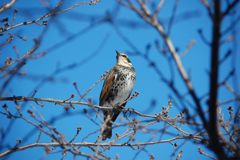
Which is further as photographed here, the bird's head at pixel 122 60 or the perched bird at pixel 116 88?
the bird's head at pixel 122 60

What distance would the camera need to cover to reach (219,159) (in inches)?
80.4

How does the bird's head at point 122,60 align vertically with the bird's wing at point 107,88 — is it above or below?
above

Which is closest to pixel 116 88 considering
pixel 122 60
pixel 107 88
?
pixel 107 88

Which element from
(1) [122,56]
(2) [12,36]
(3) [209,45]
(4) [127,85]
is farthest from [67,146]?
(1) [122,56]

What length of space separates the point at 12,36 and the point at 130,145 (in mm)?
2186

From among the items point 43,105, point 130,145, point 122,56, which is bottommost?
point 130,145

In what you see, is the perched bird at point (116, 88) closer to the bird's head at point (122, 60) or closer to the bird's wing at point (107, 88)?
the bird's wing at point (107, 88)

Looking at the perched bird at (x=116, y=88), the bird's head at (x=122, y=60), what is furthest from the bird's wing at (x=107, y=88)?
the bird's head at (x=122, y=60)

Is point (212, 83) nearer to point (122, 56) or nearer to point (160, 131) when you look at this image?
point (160, 131)

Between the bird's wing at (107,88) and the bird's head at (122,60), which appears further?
the bird's head at (122,60)

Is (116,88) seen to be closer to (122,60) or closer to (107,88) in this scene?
(107,88)

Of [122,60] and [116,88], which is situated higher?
[122,60]

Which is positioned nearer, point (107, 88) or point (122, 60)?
point (107, 88)

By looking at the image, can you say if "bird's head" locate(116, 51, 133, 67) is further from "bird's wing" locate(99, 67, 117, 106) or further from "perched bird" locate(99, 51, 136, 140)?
"bird's wing" locate(99, 67, 117, 106)
